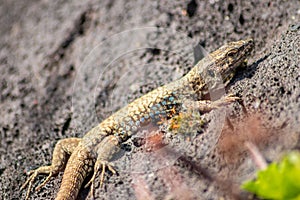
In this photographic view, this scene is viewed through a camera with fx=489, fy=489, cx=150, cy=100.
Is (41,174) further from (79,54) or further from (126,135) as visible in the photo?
(79,54)

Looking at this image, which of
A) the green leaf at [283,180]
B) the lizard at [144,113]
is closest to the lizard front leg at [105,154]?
the lizard at [144,113]

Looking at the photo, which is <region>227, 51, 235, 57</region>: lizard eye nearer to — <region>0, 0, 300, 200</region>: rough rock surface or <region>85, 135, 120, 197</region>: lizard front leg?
<region>0, 0, 300, 200</region>: rough rock surface

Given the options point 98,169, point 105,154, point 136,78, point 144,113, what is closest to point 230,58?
point 144,113

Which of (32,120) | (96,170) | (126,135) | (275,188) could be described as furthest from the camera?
(32,120)

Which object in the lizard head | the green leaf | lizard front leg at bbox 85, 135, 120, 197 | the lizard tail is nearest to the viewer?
the green leaf

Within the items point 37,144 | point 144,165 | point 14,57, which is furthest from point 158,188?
point 14,57

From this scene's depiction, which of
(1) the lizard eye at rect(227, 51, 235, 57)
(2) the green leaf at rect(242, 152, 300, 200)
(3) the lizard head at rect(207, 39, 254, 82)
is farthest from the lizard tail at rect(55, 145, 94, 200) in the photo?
(2) the green leaf at rect(242, 152, 300, 200)

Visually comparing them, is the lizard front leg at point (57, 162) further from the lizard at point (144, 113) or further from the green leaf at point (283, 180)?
the green leaf at point (283, 180)

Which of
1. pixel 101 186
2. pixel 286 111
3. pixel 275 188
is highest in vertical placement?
pixel 275 188
